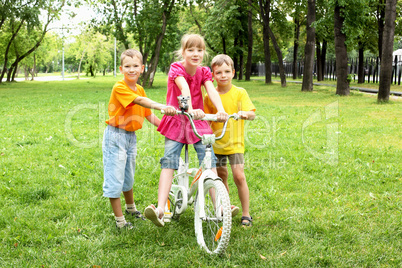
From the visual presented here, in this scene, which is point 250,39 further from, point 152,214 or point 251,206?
point 152,214

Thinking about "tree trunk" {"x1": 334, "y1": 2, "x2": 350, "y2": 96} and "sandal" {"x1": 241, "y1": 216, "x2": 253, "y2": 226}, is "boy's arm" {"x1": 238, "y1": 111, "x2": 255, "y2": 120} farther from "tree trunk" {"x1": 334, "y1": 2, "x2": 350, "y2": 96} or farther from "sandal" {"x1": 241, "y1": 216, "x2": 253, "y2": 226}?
"tree trunk" {"x1": 334, "y1": 2, "x2": 350, "y2": 96}

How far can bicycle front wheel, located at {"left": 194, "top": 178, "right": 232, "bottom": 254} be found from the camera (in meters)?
3.19

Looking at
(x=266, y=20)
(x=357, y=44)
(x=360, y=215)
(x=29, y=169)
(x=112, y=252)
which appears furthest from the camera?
(x=357, y=44)

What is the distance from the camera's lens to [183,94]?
355cm

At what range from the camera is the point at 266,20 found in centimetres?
2836

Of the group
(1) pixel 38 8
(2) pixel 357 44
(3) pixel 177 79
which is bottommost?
(3) pixel 177 79

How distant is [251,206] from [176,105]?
1.64 metres

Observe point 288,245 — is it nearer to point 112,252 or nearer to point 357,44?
point 112,252

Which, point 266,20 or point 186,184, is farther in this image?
point 266,20

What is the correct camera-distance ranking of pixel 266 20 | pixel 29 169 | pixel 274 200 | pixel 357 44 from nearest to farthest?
pixel 274 200 < pixel 29 169 < pixel 266 20 < pixel 357 44

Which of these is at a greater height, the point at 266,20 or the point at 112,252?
the point at 266,20

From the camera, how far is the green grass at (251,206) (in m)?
3.41

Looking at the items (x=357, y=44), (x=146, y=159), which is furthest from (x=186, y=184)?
(x=357, y=44)

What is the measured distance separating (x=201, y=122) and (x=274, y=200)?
1.72 m
